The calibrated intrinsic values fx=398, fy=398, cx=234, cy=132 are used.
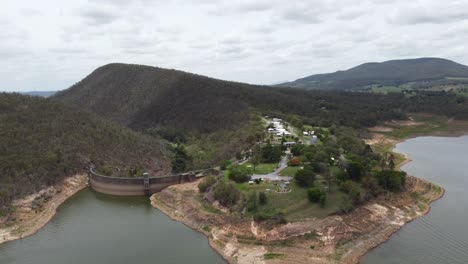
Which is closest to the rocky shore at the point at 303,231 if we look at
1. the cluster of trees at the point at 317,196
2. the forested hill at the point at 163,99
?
the cluster of trees at the point at 317,196

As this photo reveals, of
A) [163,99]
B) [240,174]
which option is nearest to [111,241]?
[240,174]

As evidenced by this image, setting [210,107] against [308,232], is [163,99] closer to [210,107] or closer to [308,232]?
[210,107]

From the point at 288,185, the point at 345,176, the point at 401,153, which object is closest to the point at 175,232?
the point at 288,185

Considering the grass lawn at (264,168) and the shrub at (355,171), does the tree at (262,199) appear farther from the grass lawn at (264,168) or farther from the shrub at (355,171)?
the shrub at (355,171)

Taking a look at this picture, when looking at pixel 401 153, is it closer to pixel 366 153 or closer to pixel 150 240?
pixel 366 153

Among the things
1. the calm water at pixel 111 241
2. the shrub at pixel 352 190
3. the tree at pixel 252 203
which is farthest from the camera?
the shrub at pixel 352 190

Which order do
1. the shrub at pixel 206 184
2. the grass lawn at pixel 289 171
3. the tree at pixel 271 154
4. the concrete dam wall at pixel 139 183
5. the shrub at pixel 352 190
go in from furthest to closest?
the tree at pixel 271 154
the concrete dam wall at pixel 139 183
the shrub at pixel 206 184
the grass lawn at pixel 289 171
the shrub at pixel 352 190
